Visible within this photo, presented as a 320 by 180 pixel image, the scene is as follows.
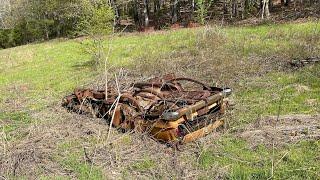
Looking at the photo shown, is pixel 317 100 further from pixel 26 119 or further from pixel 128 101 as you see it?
pixel 26 119

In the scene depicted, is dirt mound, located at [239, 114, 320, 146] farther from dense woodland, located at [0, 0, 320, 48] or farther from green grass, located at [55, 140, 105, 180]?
dense woodland, located at [0, 0, 320, 48]

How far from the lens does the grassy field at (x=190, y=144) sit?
610 cm

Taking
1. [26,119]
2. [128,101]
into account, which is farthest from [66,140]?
[26,119]

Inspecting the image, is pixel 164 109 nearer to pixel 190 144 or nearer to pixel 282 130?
pixel 190 144

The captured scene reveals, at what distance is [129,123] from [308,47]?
9.02m

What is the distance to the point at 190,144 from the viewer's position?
6.93 metres

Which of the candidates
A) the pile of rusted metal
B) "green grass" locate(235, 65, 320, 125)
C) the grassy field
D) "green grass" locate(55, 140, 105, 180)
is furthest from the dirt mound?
"green grass" locate(55, 140, 105, 180)

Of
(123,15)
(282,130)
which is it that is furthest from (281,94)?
(123,15)

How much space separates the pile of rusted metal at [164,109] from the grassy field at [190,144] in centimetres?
22

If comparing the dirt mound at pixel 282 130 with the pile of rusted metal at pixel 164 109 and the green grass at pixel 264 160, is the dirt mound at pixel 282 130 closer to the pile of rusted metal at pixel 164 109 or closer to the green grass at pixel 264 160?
the green grass at pixel 264 160

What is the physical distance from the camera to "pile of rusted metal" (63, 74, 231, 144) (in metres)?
6.91

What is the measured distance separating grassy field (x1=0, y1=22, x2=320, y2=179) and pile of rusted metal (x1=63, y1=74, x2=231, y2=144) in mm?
216

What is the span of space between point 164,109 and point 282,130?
203cm

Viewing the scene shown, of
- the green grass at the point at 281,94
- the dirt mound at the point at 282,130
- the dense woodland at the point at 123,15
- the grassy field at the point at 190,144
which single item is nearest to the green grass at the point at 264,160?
the grassy field at the point at 190,144
